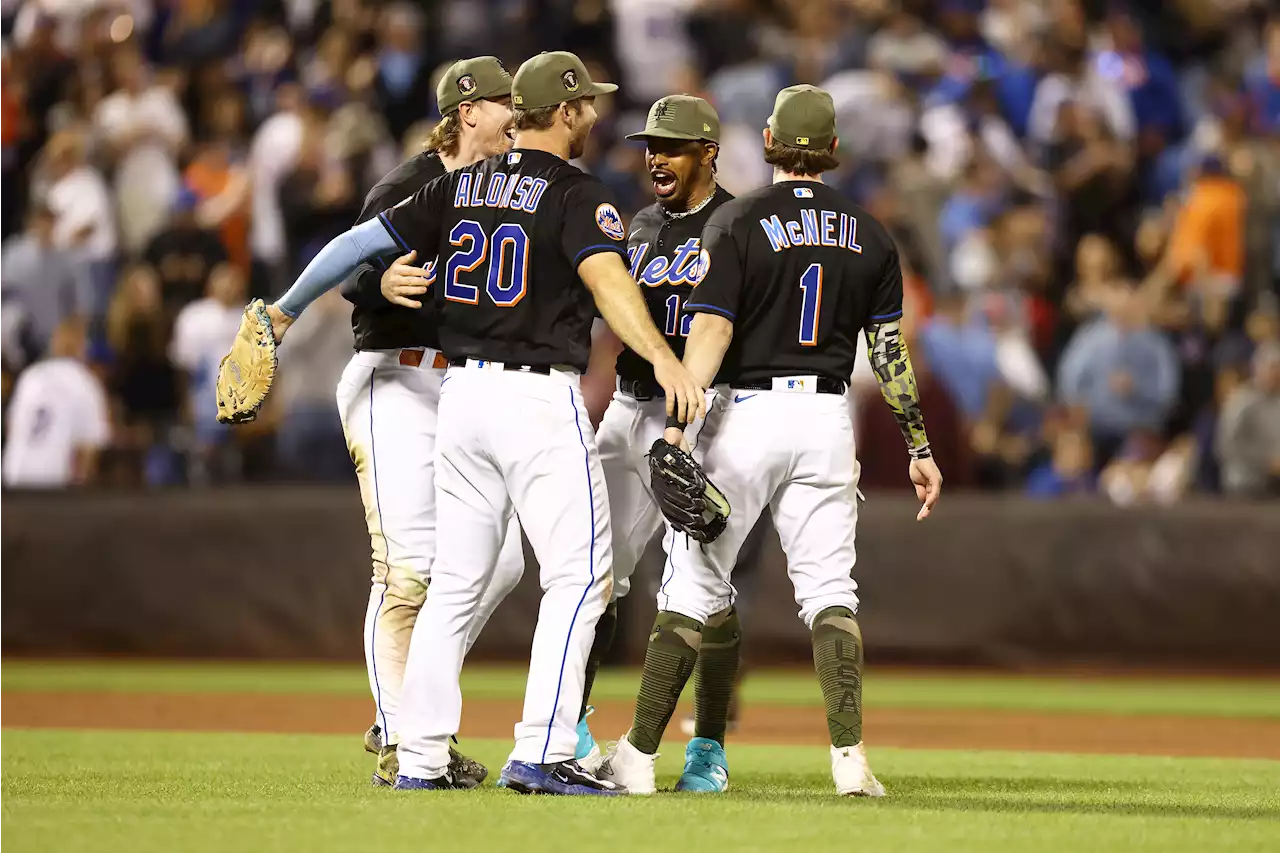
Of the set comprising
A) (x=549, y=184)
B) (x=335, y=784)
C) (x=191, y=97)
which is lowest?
(x=335, y=784)

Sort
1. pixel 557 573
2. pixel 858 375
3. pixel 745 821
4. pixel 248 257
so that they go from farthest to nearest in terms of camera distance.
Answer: pixel 248 257
pixel 858 375
pixel 557 573
pixel 745 821

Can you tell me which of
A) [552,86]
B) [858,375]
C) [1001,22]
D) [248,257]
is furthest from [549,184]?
[1001,22]

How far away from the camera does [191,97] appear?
59.3 feet

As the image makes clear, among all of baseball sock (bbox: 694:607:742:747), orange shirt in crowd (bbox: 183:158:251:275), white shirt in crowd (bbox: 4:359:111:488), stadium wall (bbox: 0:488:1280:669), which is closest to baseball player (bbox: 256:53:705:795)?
baseball sock (bbox: 694:607:742:747)

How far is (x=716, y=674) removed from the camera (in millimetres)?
7098

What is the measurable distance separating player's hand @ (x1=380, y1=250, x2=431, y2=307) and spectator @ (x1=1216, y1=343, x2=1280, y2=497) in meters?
8.46

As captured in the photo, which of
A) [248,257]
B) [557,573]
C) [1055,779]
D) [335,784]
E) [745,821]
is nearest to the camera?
[745,821]

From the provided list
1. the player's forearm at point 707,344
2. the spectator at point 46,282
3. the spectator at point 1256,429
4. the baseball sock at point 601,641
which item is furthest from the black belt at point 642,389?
the spectator at point 46,282

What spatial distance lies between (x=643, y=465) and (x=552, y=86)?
60.3 inches

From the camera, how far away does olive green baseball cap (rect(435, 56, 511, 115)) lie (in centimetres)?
717

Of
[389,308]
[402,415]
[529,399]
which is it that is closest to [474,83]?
[389,308]

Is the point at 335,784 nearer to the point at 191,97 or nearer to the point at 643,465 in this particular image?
the point at 643,465

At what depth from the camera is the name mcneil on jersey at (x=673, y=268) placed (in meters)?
7.15

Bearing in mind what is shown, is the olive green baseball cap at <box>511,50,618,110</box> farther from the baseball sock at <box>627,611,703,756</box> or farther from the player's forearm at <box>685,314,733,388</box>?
the baseball sock at <box>627,611,703,756</box>
